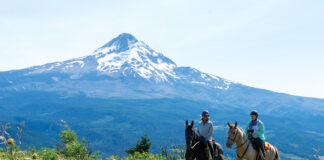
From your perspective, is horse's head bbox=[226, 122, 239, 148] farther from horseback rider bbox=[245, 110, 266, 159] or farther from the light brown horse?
horseback rider bbox=[245, 110, 266, 159]

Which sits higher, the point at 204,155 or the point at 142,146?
the point at 204,155

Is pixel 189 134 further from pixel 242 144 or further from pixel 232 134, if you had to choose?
pixel 242 144

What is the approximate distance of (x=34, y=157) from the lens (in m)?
6.68

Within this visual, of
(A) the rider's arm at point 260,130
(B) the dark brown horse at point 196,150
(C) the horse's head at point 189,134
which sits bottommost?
(B) the dark brown horse at point 196,150

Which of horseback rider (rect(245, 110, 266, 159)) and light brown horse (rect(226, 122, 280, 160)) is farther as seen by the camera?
horseback rider (rect(245, 110, 266, 159))

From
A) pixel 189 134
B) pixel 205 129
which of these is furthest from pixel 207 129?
pixel 189 134

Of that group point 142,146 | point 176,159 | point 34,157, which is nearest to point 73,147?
point 176,159

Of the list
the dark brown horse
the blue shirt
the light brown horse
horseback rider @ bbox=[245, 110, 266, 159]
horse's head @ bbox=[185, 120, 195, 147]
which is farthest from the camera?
horseback rider @ bbox=[245, 110, 266, 159]

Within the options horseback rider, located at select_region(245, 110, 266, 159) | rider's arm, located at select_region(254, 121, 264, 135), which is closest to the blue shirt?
horseback rider, located at select_region(245, 110, 266, 159)

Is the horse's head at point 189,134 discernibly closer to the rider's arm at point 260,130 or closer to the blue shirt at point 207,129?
the blue shirt at point 207,129

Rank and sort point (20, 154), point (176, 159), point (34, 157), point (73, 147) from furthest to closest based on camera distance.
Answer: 1. point (73, 147)
2. point (176, 159)
3. point (34, 157)
4. point (20, 154)

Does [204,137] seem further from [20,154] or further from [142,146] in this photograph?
[142,146]

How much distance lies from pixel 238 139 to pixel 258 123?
137 cm

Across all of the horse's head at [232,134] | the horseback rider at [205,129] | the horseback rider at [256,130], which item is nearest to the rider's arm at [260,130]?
the horseback rider at [256,130]
